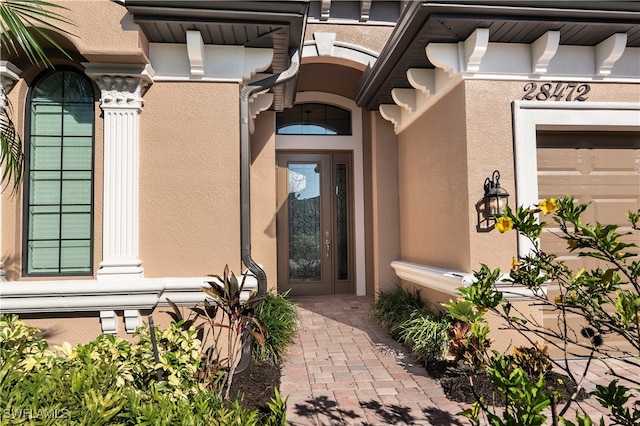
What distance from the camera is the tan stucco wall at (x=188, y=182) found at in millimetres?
3832

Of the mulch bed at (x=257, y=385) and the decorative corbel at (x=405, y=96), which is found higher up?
the decorative corbel at (x=405, y=96)

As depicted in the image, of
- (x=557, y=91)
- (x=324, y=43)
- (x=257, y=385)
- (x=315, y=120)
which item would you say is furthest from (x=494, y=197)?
(x=315, y=120)

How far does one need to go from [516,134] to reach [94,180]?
14.4 ft

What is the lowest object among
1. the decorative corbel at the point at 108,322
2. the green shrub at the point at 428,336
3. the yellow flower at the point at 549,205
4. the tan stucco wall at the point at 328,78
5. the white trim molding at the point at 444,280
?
the green shrub at the point at 428,336

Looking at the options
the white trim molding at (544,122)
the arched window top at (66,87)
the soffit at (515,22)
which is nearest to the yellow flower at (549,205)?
the white trim molding at (544,122)

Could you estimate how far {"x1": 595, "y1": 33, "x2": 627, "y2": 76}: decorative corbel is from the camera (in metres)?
3.89

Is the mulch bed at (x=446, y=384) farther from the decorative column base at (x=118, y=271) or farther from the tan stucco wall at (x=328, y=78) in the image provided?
the tan stucco wall at (x=328, y=78)

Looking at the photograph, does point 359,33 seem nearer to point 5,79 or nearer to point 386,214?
point 386,214

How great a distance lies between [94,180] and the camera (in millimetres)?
3801

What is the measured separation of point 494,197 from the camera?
12.6 feet

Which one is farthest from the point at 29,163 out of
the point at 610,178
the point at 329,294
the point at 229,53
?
the point at 610,178

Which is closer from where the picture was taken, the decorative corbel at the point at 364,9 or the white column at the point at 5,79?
the white column at the point at 5,79

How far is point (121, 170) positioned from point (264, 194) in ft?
9.34

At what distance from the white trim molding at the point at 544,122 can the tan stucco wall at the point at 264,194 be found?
379cm
